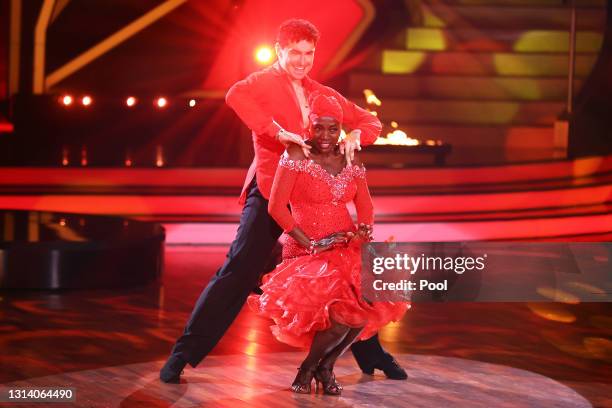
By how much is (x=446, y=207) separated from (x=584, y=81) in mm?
3504

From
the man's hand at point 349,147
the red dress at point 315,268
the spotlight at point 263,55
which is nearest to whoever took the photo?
the red dress at point 315,268

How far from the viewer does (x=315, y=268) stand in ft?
15.4

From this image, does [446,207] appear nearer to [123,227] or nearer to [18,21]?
[123,227]

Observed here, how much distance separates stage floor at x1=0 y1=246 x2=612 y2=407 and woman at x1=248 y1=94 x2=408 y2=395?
0.70ft

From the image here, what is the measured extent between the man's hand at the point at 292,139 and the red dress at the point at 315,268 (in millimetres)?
51

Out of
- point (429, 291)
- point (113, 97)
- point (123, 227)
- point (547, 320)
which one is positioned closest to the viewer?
point (429, 291)

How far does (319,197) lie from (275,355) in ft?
3.42

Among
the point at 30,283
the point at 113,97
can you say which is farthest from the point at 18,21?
the point at 30,283

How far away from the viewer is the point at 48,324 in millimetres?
6250

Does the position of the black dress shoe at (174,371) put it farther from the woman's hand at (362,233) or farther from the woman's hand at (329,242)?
the woman's hand at (362,233)

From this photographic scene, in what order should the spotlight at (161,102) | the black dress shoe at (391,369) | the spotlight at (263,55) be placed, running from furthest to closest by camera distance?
the spotlight at (263,55) < the spotlight at (161,102) < the black dress shoe at (391,369)

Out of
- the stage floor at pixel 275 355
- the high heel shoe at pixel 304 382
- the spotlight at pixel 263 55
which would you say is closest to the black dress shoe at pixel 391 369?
the stage floor at pixel 275 355

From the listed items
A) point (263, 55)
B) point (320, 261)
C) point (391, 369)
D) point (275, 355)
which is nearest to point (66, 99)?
point (263, 55)

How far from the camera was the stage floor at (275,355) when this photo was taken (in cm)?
474
